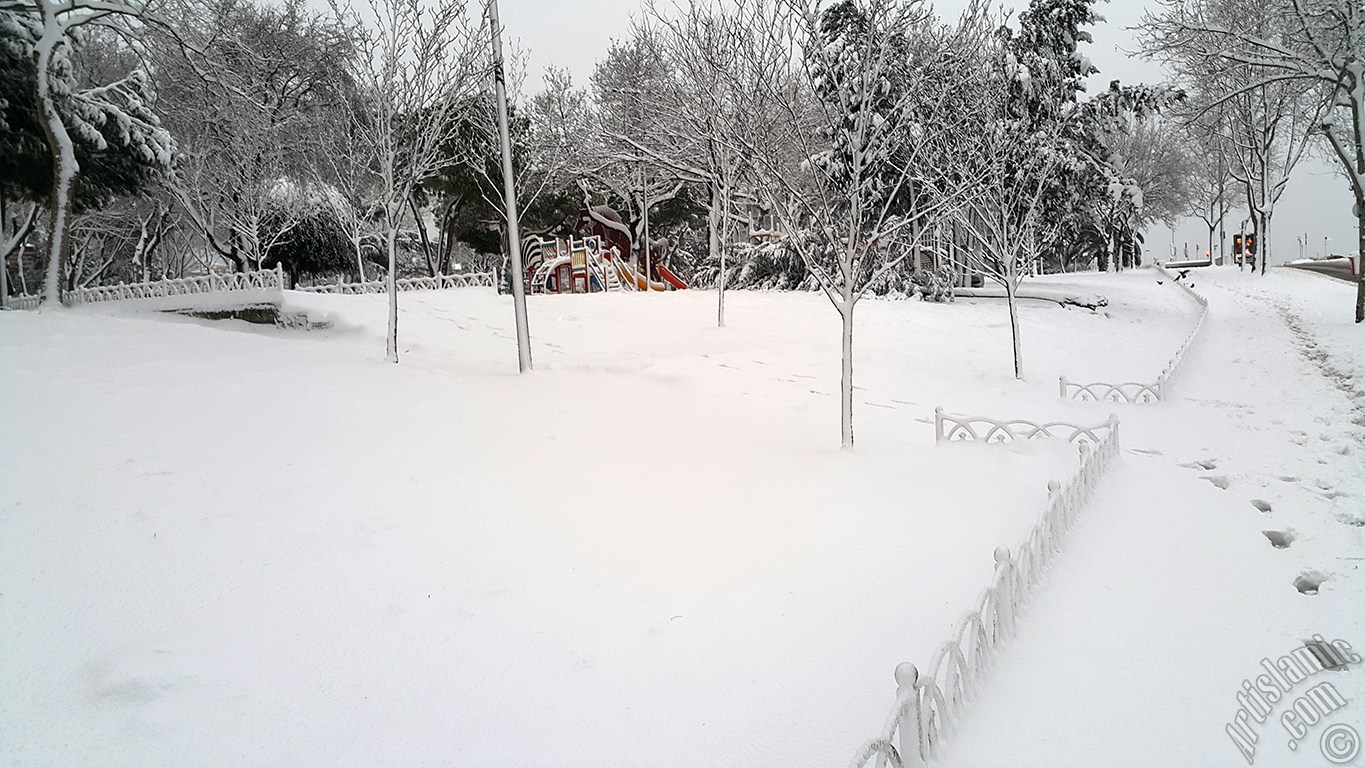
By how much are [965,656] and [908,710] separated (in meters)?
1.54

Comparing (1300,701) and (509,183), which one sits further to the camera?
(509,183)

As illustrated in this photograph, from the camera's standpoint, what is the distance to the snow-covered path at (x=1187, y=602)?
11.5 ft

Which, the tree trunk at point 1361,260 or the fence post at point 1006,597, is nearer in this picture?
the fence post at point 1006,597

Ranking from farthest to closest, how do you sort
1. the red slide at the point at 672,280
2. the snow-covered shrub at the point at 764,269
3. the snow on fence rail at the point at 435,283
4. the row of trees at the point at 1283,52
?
the red slide at the point at 672,280 → the snow-covered shrub at the point at 764,269 → the snow on fence rail at the point at 435,283 → the row of trees at the point at 1283,52

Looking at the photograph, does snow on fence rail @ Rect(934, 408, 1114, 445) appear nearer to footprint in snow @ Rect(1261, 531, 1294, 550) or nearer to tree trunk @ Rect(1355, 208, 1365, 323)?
footprint in snow @ Rect(1261, 531, 1294, 550)

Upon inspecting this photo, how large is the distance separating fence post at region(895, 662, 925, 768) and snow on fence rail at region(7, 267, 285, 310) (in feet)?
62.4

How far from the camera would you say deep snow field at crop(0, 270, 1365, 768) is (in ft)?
11.3

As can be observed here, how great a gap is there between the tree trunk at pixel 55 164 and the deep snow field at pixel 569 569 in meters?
4.24

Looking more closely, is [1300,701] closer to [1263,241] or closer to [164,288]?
[164,288]

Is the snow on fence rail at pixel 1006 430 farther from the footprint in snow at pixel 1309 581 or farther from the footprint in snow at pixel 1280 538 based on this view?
the footprint in snow at pixel 1309 581

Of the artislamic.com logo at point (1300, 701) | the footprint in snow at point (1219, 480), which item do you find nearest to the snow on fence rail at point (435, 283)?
the footprint in snow at point (1219, 480)

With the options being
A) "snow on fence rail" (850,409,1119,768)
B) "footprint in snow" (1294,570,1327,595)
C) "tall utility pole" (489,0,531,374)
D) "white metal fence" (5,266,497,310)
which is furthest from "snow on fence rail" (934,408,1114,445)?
"white metal fence" (5,266,497,310)

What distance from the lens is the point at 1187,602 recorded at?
16.1ft

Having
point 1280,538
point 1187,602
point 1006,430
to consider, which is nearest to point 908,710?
point 1187,602
